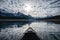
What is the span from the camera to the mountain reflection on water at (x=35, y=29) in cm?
177

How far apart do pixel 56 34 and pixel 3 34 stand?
3.21 feet

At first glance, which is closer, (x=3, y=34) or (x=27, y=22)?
(x=3, y=34)

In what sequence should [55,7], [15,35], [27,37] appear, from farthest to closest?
[55,7]
[15,35]
[27,37]

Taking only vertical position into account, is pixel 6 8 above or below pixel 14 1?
below

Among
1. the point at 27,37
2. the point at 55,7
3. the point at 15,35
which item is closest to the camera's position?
the point at 27,37

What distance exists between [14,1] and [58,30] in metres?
1.02

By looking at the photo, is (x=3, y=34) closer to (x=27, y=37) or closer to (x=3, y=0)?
(x=27, y=37)

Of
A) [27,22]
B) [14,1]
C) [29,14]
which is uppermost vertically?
[14,1]

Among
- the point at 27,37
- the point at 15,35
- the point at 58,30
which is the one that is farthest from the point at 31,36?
the point at 58,30

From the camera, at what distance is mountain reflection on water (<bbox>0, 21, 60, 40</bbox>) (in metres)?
1.77

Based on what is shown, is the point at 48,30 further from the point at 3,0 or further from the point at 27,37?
the point at 3,0

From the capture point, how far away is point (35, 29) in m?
2.01

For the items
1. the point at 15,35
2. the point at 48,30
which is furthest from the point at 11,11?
the point at 48,30

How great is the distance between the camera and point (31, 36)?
171 cm
